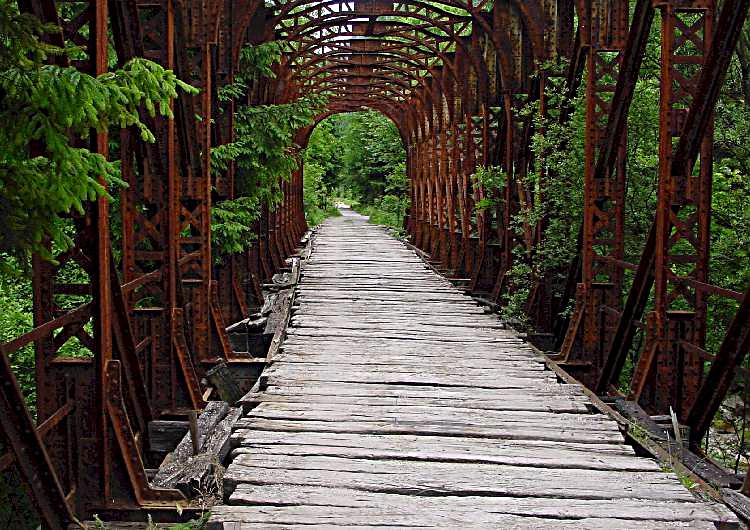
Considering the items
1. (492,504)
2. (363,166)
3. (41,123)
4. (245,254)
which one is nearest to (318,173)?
(363,166)

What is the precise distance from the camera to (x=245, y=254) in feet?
42.1

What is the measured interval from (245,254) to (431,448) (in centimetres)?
788

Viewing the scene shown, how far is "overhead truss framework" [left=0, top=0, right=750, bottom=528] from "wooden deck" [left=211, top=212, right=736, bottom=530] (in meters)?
0.77

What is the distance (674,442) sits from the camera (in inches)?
237

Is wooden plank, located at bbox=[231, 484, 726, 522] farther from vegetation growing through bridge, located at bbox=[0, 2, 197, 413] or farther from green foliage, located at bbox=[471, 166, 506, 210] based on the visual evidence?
green foliage, located at bbox=[471, 166, 506, 210]

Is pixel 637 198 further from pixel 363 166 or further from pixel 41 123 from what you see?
pixel 363 166

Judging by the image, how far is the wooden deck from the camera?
433 cm

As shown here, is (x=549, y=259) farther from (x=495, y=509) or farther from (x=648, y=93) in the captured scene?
(x=495, y=509)

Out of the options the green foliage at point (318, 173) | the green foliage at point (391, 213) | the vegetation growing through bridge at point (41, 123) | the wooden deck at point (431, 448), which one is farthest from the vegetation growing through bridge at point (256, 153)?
the green foliage at point (391, 213)

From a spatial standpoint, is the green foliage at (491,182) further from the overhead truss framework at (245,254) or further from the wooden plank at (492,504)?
the wooden plank at (492,504)

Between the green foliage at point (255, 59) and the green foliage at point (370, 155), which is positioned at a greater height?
the green foliage at point (255, 59)

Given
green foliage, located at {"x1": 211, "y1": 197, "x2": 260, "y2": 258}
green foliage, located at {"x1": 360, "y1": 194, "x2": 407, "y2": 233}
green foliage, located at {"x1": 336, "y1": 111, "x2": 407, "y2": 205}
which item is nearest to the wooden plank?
green foliage, located at {"x1": 211, "y1": 197, "x2": 260, "y2": 258}

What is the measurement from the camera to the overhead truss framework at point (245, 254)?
473 centimetres

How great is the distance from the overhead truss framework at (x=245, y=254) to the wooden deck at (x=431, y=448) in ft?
2.51
